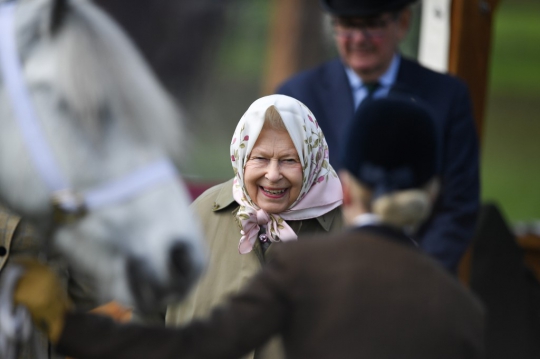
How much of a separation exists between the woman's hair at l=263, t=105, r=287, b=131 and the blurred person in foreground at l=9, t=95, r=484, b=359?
841 millimetres

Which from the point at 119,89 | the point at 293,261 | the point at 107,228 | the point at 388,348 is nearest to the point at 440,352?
the point at 388,348

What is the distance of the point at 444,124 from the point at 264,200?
1.37 meters

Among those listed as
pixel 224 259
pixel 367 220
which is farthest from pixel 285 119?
pixel 367 220

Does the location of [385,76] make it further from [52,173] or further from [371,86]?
[52,173]

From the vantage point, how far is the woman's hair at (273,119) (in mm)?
2631

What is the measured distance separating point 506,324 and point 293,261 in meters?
3.51

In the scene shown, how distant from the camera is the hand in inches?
68.0

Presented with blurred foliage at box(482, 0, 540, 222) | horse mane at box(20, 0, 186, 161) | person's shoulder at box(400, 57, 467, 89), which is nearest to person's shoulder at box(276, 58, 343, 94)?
person's shoulder at box(400, 57, 467, 89)

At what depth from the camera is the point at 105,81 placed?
1.78 m

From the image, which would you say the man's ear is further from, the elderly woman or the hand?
the hand

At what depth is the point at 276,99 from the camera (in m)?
2.66

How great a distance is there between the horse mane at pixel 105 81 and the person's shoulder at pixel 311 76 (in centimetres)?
187

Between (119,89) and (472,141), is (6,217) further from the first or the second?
(472,141)

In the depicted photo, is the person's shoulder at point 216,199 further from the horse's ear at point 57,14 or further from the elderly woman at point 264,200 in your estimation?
the horse's ear at point 57,14
